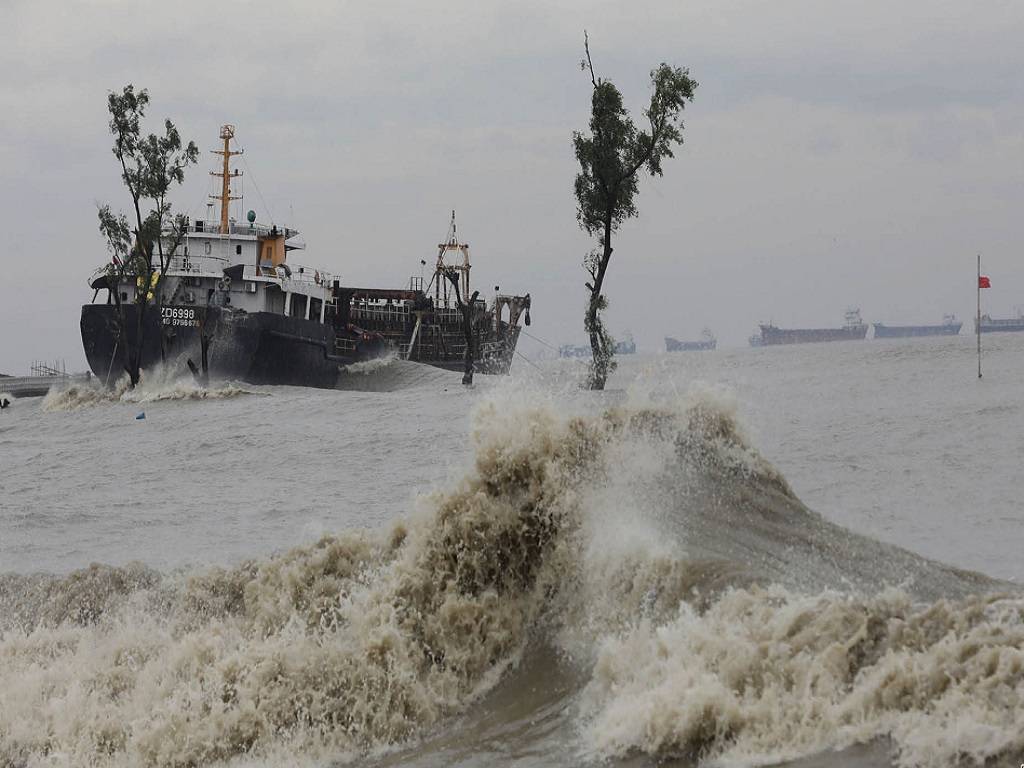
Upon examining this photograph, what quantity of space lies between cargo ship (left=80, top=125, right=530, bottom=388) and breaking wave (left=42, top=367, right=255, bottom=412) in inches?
30.8

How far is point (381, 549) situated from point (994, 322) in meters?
183

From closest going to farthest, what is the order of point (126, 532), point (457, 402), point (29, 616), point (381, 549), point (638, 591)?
point (638, 591), point (381, 549), point (29, 616), point (126, 532), point (457, 402)

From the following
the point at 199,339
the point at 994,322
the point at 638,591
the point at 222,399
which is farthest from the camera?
the point at 994,322

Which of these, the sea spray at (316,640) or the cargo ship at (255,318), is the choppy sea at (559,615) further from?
the cargo ship at (255,318)

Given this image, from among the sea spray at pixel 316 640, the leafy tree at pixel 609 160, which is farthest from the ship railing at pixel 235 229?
the sea spray at pixel 316 640

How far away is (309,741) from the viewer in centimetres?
733

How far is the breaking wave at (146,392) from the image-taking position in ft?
134

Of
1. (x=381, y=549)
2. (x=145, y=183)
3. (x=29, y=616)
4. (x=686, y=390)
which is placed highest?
(x=145, y=183)

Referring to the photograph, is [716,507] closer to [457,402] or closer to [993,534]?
[993,534]

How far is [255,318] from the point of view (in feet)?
146

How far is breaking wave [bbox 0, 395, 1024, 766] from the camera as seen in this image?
5734 mm

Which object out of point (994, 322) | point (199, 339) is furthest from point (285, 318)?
point (994, 322)

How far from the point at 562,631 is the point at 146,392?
3663 centimetres

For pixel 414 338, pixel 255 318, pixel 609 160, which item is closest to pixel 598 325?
pixel 609 160
